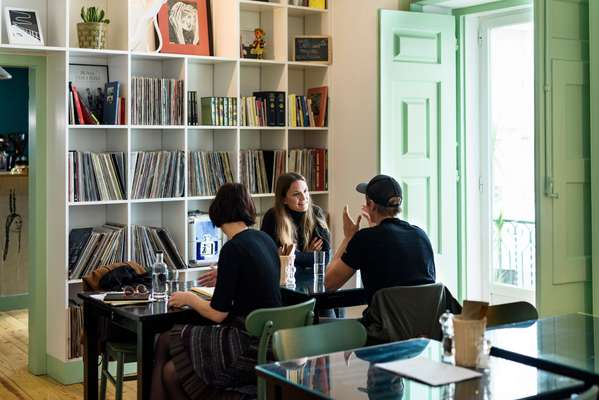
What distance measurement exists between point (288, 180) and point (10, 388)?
223 cm

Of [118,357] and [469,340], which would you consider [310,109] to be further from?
[469,340]

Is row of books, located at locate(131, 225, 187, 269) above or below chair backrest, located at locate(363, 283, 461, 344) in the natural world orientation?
above

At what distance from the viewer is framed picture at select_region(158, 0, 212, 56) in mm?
5875

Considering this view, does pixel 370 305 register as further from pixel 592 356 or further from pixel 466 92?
pixel 466 92

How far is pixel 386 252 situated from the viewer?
4.01 m

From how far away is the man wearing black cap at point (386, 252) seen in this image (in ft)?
13.2

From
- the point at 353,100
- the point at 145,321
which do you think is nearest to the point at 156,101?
the point at 353,100

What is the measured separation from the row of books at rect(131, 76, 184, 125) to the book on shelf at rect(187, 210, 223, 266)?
2.23 ft

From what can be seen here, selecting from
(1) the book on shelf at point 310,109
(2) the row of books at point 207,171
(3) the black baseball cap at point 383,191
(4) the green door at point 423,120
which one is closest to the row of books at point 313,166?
A: (1) the book on shelf at point 310,109

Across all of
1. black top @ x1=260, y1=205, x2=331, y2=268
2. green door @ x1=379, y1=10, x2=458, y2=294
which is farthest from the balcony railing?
black top @ x1=260, y1=205, x2=331, y2=268

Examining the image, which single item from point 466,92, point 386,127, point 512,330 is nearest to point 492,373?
point 512,330

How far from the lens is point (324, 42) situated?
21.0 ft

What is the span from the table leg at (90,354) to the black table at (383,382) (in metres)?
1.87

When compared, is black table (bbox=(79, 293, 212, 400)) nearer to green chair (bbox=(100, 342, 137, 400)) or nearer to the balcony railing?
green chair (bbox=(100, 342, 137, 400))
